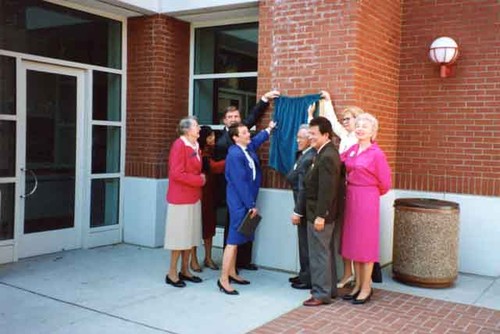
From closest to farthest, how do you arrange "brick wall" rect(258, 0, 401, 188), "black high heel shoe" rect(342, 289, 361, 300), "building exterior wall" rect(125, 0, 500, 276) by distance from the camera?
"black high heel shoe" rect(342, 289, 361, 300) < "brick wall" rect(258, 0, 401, 188) < "building exterior wall" rect(125, 0, 500, 276)

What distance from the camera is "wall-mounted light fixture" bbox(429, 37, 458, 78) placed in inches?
270

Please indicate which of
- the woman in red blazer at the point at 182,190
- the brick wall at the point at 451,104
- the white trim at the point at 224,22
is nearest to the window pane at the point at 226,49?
the white trim at the point at 224,22

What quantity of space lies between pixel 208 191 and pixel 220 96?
217cm

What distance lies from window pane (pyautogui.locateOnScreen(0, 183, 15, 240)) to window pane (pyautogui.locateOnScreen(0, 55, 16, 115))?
3.21 ft

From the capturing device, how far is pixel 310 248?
5.60 m

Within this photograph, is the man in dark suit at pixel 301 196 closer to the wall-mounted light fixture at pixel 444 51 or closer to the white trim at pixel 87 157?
the wall-mounted light fixture at pixel 444 51

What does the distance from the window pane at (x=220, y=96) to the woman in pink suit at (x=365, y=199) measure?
9.01 feet

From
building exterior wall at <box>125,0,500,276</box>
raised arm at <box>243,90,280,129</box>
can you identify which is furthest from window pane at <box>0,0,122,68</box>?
raised arm at <box>243,90,280,129</box>

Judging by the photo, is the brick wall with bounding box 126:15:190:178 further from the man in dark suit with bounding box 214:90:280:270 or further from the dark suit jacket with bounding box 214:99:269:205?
the man in dark suit with bounding box 214:90:280:270

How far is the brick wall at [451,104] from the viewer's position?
22.5 feet

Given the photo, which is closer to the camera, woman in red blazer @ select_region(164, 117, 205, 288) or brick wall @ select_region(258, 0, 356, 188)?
woman in red blazer @ select_region(164, 117, 205, 288)

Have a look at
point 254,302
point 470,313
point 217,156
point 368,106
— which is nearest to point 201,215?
point 217,156

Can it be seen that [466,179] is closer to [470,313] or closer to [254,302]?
[470,313]

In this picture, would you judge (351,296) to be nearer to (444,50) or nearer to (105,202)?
(444,50)
